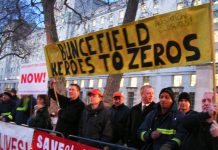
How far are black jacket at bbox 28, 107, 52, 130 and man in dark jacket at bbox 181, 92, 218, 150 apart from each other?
3.10 metres

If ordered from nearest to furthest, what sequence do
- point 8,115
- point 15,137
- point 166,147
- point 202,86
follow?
point 166,147 → point 15,137 → point 8,115 → point 202,86

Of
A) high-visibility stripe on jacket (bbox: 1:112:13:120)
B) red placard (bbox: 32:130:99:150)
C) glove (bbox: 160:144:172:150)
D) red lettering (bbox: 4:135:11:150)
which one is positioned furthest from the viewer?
high-visibility stripe on jacket (bbox: 1:112:13:120)

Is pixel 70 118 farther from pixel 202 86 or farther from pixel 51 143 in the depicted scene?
pixel 202 86

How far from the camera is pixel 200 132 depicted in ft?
13.9

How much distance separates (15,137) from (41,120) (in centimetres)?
54

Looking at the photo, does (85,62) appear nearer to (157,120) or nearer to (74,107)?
(74,107)

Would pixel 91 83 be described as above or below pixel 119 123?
above

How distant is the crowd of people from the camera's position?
4.25 meters

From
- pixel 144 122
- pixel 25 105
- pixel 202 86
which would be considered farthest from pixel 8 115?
pixel 202 86

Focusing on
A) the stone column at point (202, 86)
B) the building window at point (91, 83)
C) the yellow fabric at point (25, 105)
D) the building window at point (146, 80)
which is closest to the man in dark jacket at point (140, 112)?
the yellow fabric at point (25, 105)

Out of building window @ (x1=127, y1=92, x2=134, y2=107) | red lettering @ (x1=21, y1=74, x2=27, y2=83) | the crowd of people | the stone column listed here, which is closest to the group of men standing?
the crowd of people

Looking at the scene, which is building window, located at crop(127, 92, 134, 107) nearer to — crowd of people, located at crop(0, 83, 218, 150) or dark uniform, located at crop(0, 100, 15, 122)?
dark uniform, located at crop(0, 100, 15, 122)

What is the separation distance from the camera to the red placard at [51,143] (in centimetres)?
529

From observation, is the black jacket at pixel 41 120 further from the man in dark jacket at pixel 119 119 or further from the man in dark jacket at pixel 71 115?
the man in dark jacket at pixel 119 119
